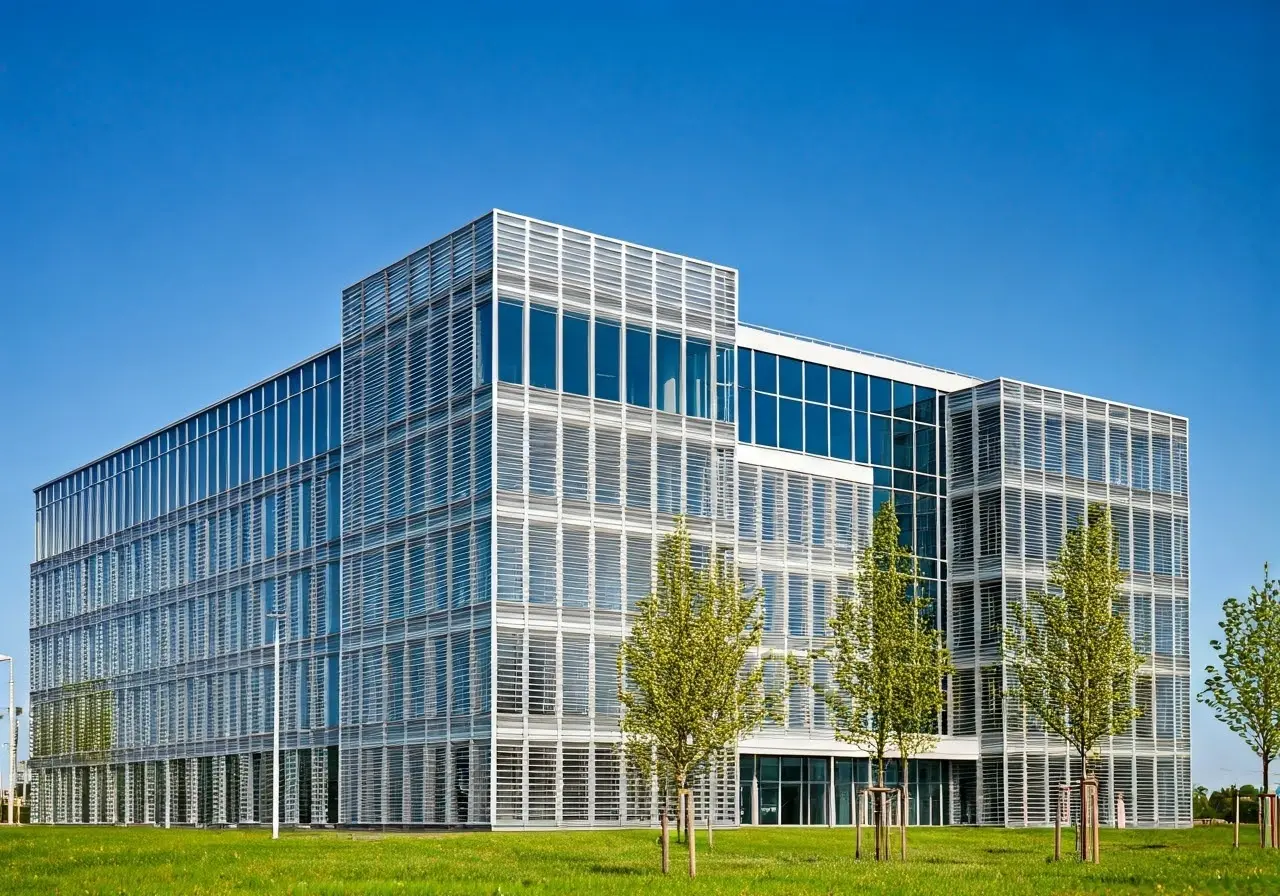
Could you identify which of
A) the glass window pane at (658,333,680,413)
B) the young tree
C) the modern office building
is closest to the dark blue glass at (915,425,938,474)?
the modern office building

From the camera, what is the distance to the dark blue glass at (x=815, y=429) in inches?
2881

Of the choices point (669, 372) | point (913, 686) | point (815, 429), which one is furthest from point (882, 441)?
point (913, 686)

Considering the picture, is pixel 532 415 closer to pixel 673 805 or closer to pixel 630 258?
pixel 630 258

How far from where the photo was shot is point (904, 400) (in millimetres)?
78625

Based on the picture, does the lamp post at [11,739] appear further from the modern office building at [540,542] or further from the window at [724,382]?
the window at [724,382]

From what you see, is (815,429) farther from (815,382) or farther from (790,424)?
(815,382)

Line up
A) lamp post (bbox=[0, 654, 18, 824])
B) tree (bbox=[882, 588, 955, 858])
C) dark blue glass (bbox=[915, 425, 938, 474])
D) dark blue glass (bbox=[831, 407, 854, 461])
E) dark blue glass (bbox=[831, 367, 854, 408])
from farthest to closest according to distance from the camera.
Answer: lamp post (bbox=[0, 654, 18, 824]), dark blue glass (bbox=[915, 425, 938, 474]), dark blue glass (bbox=[831, 367, 854, 408]), dark blue glass (bbox=[831, 407, 854, 461]), tree (bbox=[882, 588, 955, 858])

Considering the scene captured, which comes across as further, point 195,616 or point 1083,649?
point 195,616

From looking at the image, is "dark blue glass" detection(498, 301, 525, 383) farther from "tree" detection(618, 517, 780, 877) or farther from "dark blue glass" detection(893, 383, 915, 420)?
"dark blue glass" detection(893, 383, 915, 420)

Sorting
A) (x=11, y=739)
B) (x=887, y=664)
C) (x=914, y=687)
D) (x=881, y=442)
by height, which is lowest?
(x=11, y=739)

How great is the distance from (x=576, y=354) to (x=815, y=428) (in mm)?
16082

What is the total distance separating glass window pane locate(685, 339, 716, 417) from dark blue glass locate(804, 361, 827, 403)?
940 centimetres

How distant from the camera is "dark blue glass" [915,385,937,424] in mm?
79062

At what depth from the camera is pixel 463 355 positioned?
6103cm
